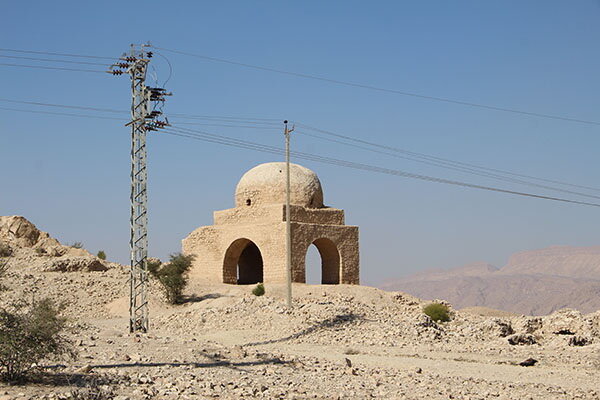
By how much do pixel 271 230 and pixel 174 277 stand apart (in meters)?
4.82

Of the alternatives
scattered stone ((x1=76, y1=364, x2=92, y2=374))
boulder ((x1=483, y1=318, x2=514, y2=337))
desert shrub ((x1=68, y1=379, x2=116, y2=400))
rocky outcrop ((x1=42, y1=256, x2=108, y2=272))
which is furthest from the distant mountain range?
desert shrub ((x1=68, y1=379, x2=116, y2=400))

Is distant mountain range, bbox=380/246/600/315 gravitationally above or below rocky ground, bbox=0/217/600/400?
above

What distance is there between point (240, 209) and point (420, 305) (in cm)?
941

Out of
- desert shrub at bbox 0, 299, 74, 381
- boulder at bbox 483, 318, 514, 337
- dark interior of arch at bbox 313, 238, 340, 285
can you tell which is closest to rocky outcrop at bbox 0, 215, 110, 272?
dark interior of arch at bbox 313, 238, 340, 285

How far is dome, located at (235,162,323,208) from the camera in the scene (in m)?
31.4

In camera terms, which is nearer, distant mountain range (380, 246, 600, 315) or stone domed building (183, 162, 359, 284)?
stone domed building (183, 162, 359, 284)

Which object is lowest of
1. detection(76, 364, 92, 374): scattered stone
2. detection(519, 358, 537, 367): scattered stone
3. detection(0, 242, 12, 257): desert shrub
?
detection(519, 358, 537, 367): scattered stone

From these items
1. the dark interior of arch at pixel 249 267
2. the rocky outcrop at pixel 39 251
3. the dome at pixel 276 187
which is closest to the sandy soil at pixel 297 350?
the rocky outcrop at pixel 39 251

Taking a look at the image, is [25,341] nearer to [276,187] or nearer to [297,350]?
[297,350]

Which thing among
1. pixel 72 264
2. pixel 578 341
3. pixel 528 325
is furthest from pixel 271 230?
pixel 578 341

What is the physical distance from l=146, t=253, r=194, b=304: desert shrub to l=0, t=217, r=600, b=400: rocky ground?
583mm

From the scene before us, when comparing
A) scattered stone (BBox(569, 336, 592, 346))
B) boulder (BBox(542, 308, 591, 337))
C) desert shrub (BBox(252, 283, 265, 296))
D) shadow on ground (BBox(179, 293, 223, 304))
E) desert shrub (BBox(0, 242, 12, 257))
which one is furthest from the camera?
desert shrub (BBox(0, 242, 12, 257))

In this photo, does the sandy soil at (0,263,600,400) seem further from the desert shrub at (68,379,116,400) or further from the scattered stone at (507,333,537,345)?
the scattered stone at (507,333,537,345)

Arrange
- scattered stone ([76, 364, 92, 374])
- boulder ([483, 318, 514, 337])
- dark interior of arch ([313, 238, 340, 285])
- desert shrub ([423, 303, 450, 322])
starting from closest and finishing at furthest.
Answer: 1. scattered stone ([76, 364, 92, 374])
2. boulder ([483, 318, 514, 337])
3. desert shrub ([423, 303, 450, 322])
4. dark interior of arch ([313, 238, 340, 285])
